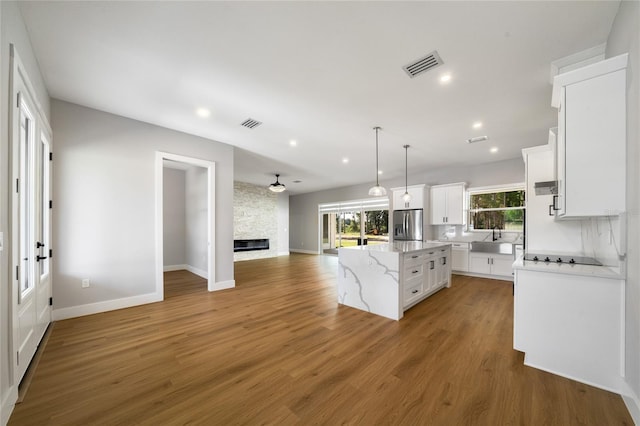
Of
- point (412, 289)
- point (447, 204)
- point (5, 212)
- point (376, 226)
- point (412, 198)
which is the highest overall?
point (412, 198)

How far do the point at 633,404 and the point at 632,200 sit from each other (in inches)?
52.0

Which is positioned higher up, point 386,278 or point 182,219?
point 182,219

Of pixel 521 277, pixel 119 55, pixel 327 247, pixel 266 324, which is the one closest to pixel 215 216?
pixel 266 324

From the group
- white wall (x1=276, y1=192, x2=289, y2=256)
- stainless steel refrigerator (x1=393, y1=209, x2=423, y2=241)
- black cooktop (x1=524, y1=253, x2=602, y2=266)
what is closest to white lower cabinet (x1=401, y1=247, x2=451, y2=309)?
black cooktop (x1=524, y1=253, x2=602, y2=266)

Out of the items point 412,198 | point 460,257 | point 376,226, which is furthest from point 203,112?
point 376,226

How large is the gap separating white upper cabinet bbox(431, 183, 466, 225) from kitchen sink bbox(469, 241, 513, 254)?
2.12ft

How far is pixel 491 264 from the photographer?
18.5ft

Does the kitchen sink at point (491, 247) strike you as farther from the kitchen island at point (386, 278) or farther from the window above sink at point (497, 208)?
the kitchen island at point (386, 278)

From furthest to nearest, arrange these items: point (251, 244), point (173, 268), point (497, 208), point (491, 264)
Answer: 1. point (251, 244)
2. point (173, 268)
3. point (497, 208)
4. point (491, 264)

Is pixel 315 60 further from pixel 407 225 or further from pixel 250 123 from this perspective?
pixel 407 225

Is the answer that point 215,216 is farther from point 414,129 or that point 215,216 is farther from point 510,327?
point 510,327

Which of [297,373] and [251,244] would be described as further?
[251,244]

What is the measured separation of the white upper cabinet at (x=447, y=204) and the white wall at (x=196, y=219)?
5.75 m

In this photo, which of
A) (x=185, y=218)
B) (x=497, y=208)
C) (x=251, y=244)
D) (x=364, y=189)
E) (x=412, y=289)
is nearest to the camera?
(x=412, y=289)
